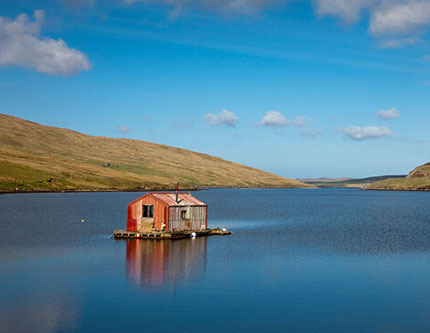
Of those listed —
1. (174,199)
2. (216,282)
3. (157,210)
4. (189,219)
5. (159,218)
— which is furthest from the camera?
(189,219)

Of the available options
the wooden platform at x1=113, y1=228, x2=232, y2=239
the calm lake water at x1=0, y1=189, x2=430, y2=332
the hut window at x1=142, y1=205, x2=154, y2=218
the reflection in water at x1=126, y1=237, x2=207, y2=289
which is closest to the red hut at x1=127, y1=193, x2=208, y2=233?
the hut window at x1=142, y1=205, x2=154, y2=218

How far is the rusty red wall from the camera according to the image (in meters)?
67.4

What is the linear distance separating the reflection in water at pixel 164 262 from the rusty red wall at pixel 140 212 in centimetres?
329

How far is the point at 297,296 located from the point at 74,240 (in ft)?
123

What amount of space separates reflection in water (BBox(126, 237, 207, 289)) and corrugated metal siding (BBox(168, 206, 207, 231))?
322 cm

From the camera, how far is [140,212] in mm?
68938

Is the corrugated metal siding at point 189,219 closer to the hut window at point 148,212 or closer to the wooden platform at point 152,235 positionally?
the wooden platform at point 152,235

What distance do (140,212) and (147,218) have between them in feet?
4.03

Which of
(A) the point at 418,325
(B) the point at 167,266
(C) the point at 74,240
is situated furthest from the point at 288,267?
(C) the point at 74,240

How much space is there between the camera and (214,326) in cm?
3044

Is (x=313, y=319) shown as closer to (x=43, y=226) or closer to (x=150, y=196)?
(x=150, y=196)

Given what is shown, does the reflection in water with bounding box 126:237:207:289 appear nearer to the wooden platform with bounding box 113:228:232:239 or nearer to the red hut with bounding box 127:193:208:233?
the wooden platform with bounding box 113:228:232:239

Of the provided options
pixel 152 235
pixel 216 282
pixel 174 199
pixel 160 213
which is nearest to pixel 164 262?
pixel 216 282

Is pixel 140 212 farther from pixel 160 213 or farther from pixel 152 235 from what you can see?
pixel 152 235
